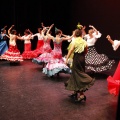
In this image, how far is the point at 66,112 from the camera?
4066mm

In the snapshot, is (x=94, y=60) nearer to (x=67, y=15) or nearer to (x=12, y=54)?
(x=12, y=54)

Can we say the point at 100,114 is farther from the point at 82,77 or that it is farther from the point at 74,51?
the point at 74,51

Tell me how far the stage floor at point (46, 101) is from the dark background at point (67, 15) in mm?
3979

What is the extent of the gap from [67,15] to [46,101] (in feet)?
26.7

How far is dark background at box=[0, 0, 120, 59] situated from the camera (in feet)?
33.1

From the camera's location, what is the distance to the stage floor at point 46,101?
3928 mm

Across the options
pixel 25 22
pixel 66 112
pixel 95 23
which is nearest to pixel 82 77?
pixel 66 112

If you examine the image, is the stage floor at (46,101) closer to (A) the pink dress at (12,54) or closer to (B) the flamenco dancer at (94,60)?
(B) the flamenco dancer at (94,60)

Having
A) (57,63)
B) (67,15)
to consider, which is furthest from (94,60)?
(67,15)

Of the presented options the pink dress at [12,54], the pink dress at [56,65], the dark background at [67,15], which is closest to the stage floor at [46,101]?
the pink dress at [56,65]

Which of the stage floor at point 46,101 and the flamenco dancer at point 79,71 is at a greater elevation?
the flamenco dancer at point 79,71

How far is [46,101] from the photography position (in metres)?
4.62

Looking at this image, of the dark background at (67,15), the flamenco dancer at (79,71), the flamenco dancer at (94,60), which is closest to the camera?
the flamenco dancer at (79,71)

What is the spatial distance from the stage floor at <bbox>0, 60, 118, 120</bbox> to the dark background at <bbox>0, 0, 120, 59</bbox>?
398 cm
